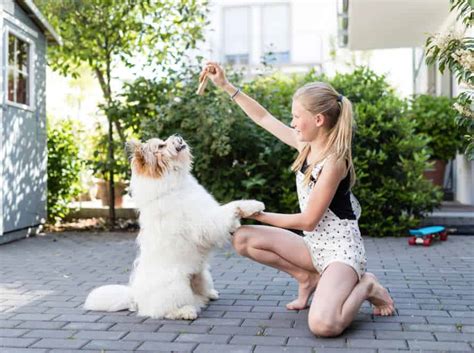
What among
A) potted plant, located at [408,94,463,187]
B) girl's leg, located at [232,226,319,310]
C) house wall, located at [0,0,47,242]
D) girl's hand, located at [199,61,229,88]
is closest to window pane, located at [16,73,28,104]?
house wall, located at [0,0,47,242]

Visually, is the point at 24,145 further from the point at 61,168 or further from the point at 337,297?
the point at 337,297

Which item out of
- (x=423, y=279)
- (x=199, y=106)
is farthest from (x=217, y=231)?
(x=199, y=106)

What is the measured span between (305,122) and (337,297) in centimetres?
113

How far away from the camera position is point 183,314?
4.00m

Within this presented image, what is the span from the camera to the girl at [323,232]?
12.1 ft

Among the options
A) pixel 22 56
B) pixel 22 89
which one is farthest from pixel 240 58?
pixel 22 89

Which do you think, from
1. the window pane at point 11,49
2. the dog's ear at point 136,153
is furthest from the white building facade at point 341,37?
the dog's ear at point 136,153

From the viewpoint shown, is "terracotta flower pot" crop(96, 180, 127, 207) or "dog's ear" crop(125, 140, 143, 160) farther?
"terracotta flower pot" crop(96, 180, 127, 207)

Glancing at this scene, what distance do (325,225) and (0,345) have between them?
212 cm

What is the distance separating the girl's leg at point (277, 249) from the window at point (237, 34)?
2395 cm

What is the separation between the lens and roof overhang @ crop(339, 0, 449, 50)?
1105 centimetres

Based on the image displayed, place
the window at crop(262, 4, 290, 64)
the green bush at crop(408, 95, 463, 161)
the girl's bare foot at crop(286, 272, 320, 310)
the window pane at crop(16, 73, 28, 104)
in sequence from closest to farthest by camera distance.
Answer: the girl's bare foot at crop(286, 272, 320, 310), the window pane at crop(16, 73, 28, 104), the green bush at crop(408, 95, 463, 161), the window at crop(262, 4, 290, 64)

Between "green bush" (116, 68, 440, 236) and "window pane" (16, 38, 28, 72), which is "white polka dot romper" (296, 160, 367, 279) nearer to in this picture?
"green bush" (116, 68, 440, 236)

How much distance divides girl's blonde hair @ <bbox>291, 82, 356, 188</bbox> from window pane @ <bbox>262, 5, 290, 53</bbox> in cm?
2427
